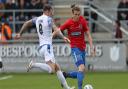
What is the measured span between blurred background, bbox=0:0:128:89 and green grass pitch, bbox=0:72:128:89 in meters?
1.35

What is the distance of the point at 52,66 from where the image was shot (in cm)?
1603

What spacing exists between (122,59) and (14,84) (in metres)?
7.08

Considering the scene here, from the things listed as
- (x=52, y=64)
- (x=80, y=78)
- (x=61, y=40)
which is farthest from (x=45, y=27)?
(x=61, y=40)

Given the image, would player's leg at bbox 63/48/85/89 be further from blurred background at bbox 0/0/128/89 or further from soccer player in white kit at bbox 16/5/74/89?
blurred background at bbox 0/0/128/89

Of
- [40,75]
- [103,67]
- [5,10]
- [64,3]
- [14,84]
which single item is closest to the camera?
[14,84]

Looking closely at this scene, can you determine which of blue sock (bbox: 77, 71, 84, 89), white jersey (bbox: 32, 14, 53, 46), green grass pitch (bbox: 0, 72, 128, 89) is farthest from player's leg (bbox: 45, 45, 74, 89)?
green grass pitch (bbox: 0, 72, 128, 89)

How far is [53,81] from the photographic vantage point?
2078cm

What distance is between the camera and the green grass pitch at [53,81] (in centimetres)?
1868

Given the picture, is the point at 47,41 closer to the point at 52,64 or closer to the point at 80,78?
the point at 52,64

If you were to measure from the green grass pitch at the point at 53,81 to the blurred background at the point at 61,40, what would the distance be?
1.35 metres

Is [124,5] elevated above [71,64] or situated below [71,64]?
above

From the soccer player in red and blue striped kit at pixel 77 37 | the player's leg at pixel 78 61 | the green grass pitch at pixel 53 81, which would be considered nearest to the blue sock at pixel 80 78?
the player's leg at pixel 78 61

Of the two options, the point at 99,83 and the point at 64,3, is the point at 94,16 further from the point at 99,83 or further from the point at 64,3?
the point at 99,83

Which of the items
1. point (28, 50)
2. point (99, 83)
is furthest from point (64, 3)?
point (99, 83)
